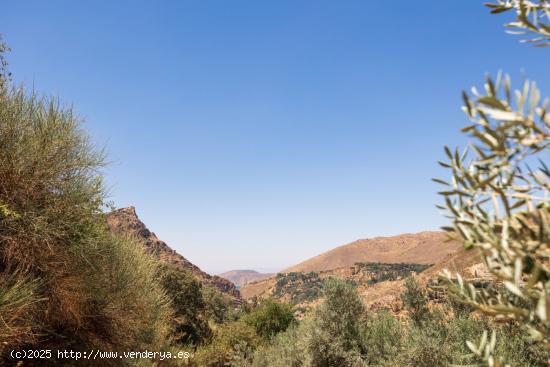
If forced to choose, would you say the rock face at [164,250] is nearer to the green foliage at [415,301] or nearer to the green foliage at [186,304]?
the green foliage at [186,304]

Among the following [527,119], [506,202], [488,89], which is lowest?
[506,202]

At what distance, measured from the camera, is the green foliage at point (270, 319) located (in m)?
34.5

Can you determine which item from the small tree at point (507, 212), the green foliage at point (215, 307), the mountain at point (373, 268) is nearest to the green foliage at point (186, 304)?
the green foliage at point (215, 307)

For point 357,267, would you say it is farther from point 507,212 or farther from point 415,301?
point 507,212

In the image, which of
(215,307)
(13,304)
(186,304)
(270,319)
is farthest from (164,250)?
(13,304)

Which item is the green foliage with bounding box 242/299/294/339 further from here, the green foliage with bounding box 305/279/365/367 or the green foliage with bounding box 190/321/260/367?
the green foliage with bounding box 305/279/365/367

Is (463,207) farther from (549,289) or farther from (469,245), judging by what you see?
(549,289)

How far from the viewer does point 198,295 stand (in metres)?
39.2

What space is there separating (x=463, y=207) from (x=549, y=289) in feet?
2.09

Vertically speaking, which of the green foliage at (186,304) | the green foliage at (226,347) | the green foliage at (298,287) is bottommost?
the green foliage at (298,287)

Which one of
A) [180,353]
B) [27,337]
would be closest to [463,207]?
[27,337]

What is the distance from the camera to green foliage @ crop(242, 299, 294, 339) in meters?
34.5

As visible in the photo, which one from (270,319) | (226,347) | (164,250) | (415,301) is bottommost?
(226,347)

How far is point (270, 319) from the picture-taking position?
3497cm
